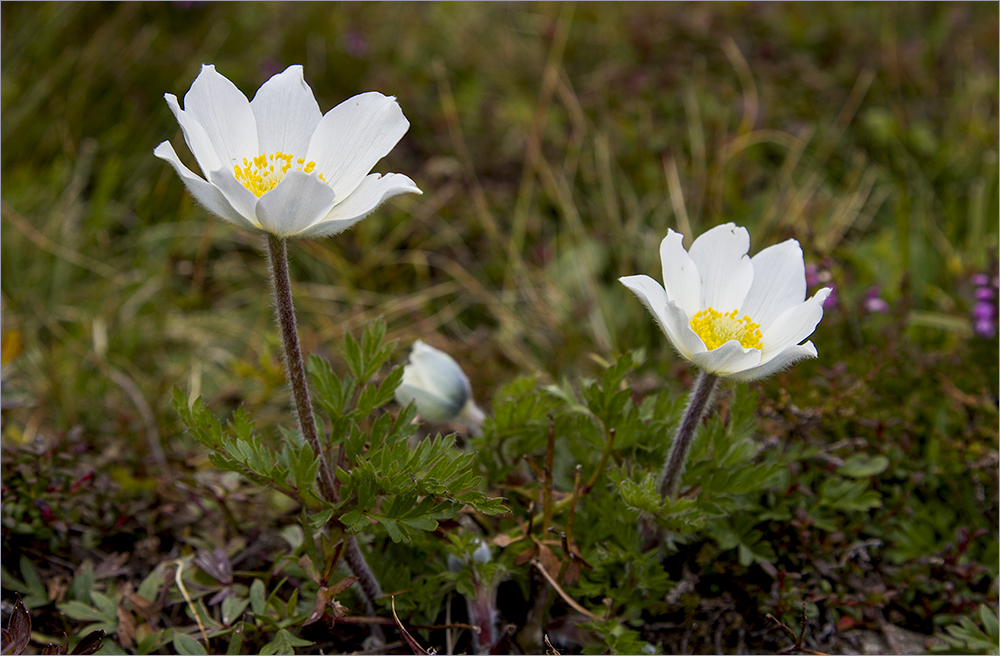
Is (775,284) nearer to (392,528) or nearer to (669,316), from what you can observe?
(669,316)

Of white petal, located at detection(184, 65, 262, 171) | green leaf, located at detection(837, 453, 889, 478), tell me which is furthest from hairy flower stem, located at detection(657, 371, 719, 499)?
white petal, located at detection(184, 65, 262, 171)

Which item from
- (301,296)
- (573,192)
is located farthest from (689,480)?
(573,192)

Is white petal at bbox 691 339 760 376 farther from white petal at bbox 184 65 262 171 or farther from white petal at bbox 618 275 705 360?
white petal at bbox 184 65 262 171

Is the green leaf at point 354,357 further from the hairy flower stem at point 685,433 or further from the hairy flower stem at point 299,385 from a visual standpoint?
the hairy flower stem at point 685,433

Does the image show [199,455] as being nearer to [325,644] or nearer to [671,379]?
[325,644]

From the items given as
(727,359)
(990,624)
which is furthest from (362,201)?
(990,624)

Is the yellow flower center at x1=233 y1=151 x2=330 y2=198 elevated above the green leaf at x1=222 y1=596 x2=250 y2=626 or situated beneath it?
elevated above
